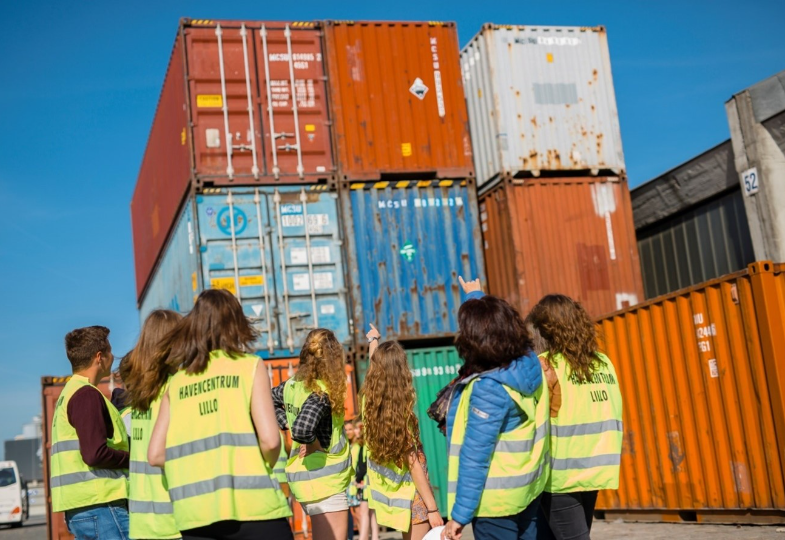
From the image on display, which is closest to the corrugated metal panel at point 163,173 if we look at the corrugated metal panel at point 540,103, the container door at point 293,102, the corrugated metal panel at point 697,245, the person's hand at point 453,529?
the container door at point 293,102

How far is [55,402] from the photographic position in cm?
1350

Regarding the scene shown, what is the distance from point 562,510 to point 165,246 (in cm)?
1511

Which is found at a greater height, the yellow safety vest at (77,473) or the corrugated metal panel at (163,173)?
the corrugated metal panel at (163,173)

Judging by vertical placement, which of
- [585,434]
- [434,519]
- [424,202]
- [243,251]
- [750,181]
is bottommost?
[434,519]

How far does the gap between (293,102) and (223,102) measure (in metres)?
1.11

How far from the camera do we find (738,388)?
378 inches

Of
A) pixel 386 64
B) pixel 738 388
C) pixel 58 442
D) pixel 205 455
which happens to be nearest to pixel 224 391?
pixel 205 455

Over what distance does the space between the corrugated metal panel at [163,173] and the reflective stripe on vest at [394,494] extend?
30.4ft

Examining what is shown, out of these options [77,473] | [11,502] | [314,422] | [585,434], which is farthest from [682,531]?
[11,502]

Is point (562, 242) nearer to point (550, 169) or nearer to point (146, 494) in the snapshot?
point (550, 169)

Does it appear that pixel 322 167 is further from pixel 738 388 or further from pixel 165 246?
pixel 738 388

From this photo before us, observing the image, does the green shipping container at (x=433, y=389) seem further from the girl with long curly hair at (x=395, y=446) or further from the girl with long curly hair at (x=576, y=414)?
the girl with long curly hair at (x=576, y=414)

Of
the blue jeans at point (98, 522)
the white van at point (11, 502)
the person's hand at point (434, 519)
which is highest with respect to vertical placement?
the blue jeans at point (98, 522)

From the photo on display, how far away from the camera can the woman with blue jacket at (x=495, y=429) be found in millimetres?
3980
